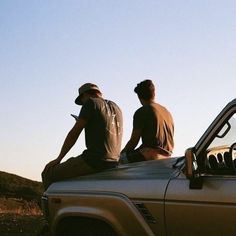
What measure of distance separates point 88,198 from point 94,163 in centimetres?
126

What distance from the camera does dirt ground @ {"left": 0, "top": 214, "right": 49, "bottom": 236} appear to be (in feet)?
30.3

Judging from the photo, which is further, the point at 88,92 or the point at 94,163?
the point at 88,92

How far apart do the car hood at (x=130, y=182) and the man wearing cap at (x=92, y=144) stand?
62 centimetres

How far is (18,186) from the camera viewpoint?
4100cm

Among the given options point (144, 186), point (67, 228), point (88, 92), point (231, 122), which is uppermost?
point (88, 92)

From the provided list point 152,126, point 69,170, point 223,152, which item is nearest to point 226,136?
point 223,152

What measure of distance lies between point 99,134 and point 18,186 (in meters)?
35.6

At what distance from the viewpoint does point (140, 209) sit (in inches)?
174

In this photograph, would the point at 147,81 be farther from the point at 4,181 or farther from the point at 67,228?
the point at 4,181

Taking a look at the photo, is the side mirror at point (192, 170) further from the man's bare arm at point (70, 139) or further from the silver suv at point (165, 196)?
the man's bare arm at point (70, 139)

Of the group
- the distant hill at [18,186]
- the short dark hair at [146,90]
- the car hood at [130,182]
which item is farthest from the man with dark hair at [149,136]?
the distant hill at [18,186]

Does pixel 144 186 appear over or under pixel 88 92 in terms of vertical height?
under

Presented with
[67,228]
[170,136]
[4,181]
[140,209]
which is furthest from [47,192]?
[4,181]

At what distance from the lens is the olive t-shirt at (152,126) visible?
652 centimetres
